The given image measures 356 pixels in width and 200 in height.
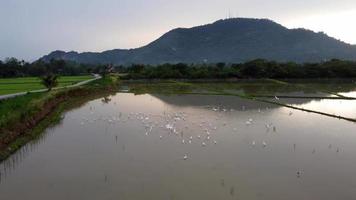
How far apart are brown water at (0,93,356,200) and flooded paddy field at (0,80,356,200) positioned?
0.08ft

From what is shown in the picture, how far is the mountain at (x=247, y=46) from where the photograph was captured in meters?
142

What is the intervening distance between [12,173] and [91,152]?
261 cm

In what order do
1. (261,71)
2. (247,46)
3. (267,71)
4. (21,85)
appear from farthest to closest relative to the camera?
(247,46)
(267,71)
(261,71)
(21,85)

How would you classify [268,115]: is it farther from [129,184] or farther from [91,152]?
[129,184]

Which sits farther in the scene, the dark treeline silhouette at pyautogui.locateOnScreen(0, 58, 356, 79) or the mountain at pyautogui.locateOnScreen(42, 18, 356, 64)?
the mountain at pyautogui.locateOnScreen(42, 18, 356, 64)

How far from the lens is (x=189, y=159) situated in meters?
11.0

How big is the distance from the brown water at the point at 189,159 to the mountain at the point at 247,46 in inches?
4597

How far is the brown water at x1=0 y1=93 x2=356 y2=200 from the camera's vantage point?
8531mm

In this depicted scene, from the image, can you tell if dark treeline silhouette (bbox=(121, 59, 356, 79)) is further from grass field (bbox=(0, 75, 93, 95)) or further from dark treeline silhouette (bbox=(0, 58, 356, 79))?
grass field (bbox=(0, 75, 93, 95))

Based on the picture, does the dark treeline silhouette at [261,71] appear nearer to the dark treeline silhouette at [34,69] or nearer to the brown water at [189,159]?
the dark treeline silhouette at [34,69]

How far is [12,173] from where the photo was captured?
10156 millimetres

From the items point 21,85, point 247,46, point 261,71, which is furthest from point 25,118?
point 247,46

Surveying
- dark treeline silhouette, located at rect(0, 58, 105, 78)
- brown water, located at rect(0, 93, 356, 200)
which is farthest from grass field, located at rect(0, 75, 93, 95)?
dark treeline silhouette, located at rect(0, 58, 105, 78)

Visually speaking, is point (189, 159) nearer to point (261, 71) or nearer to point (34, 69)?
point (261, 71)
